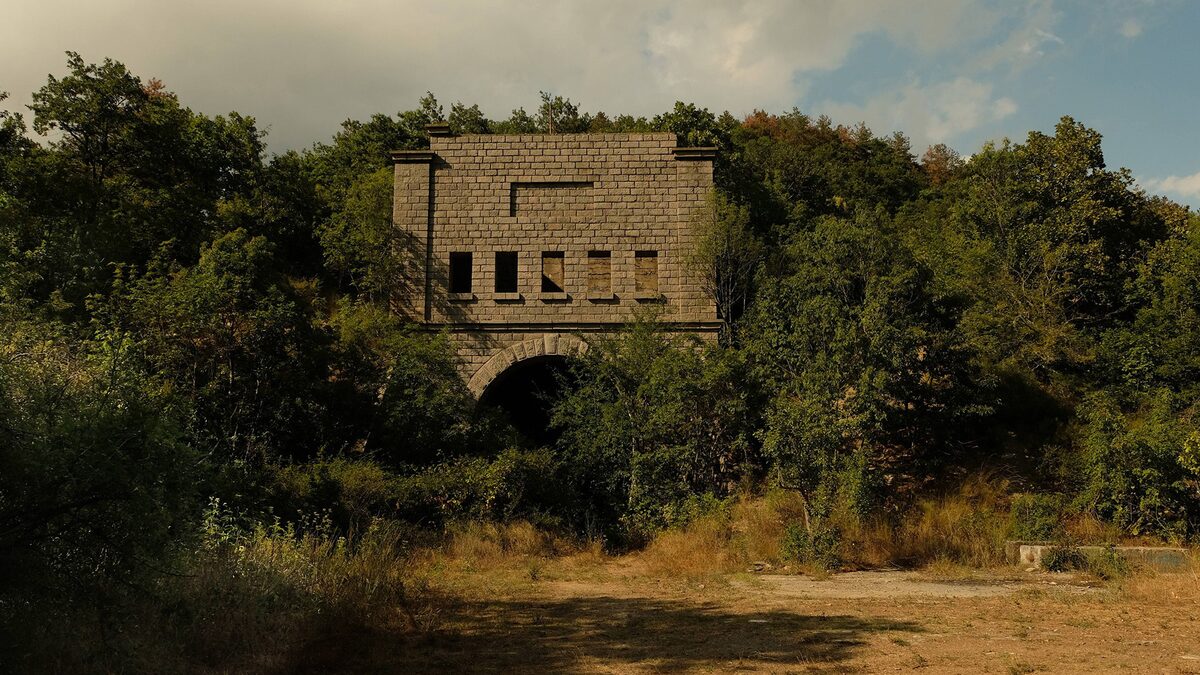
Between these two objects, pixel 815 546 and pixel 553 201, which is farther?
pixel 553 201

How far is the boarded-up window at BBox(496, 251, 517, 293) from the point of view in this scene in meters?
23.6

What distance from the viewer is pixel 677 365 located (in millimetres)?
18406

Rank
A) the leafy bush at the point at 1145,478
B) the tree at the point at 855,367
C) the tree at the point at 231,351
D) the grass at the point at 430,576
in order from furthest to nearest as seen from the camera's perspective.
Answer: the tree at the point at 231,351, the tree at the point at 855,367, the leafy bush at the point at 1145,478, the grass at the point at 430,576

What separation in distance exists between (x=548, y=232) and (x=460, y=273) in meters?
2.76

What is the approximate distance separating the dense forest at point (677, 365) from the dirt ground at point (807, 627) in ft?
6.62

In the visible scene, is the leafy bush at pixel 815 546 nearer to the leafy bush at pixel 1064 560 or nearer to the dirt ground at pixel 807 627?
the dirt ground at pixel 807 627

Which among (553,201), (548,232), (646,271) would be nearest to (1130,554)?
(646,271)

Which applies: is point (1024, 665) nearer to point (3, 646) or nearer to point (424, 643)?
point (424, 643)

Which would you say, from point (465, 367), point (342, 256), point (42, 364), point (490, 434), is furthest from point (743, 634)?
point (342, 256)

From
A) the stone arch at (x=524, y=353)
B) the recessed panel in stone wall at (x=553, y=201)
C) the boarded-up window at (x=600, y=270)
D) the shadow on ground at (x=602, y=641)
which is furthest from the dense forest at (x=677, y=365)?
the recessed panel in stone wall at (x=553, y=201)

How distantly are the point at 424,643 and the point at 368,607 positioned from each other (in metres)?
0.80

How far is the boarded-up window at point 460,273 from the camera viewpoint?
913 inches

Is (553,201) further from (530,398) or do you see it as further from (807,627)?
(807,627)

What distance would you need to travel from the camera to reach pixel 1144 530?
15.0 m
